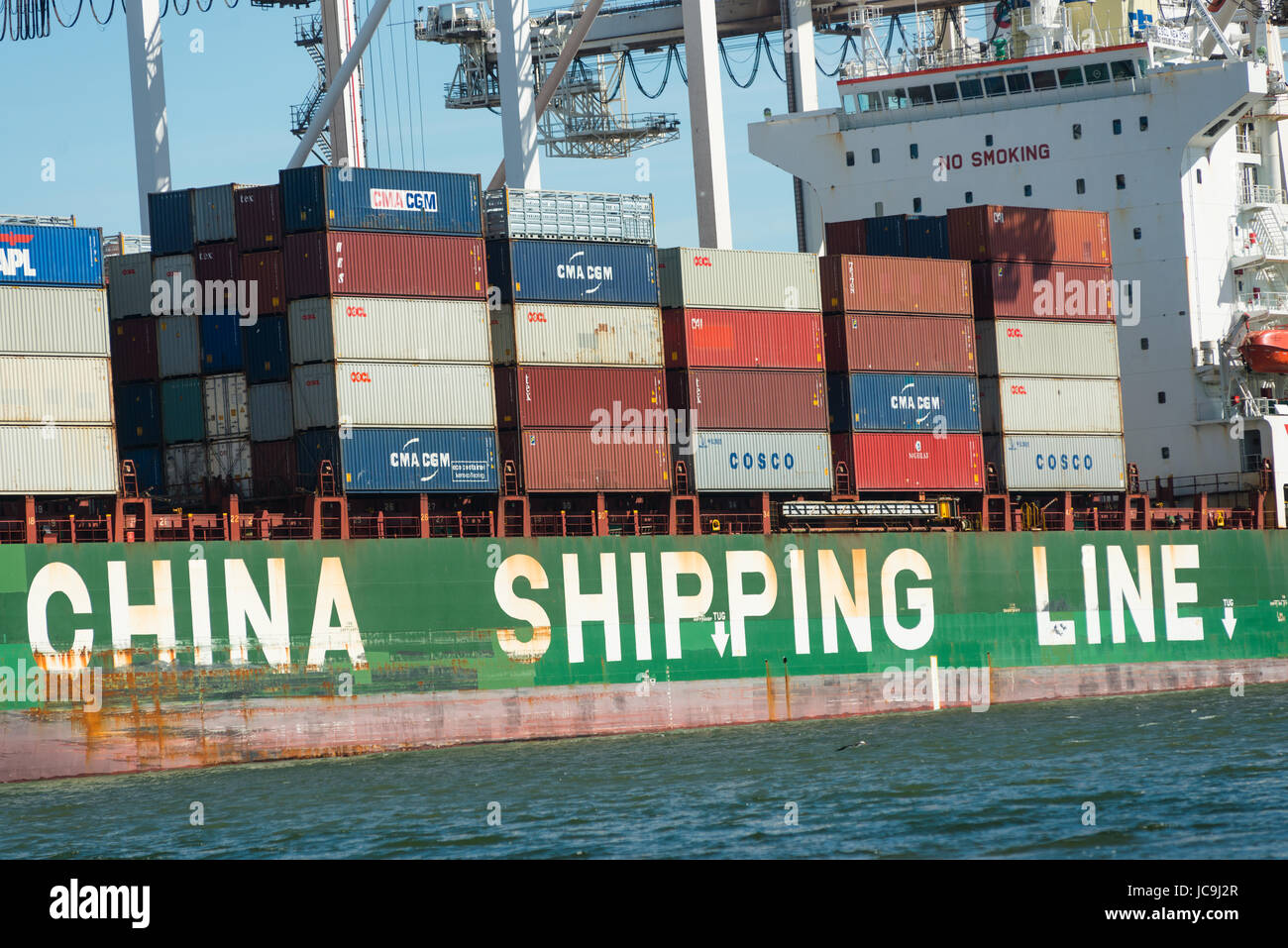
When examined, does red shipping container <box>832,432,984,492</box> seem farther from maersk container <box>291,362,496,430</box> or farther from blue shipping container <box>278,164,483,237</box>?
blue shipping container <box>278,164,483,237</box>

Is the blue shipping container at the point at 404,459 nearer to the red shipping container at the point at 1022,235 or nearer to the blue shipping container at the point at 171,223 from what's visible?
the blue shipping container at the point at 171,223

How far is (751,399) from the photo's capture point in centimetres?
3394

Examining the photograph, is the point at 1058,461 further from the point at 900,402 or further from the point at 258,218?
the point at 258,218

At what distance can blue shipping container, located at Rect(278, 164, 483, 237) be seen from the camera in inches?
1166

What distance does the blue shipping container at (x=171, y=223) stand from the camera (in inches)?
1227

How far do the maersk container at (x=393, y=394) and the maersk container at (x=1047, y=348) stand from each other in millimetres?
14167

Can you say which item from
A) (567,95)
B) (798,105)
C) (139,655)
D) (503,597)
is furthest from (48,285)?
(798,105)

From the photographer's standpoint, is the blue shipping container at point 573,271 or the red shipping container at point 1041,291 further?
the red shipping container at point 1041,291

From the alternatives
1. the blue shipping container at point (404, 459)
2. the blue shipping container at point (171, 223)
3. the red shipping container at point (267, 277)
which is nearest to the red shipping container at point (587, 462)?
the blue shipping container at point (404, 459)

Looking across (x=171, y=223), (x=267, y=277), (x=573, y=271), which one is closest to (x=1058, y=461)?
(x=573, y=271)

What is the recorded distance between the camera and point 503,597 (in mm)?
29797

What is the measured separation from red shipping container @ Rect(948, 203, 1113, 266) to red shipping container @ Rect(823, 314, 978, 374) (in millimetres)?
2493
